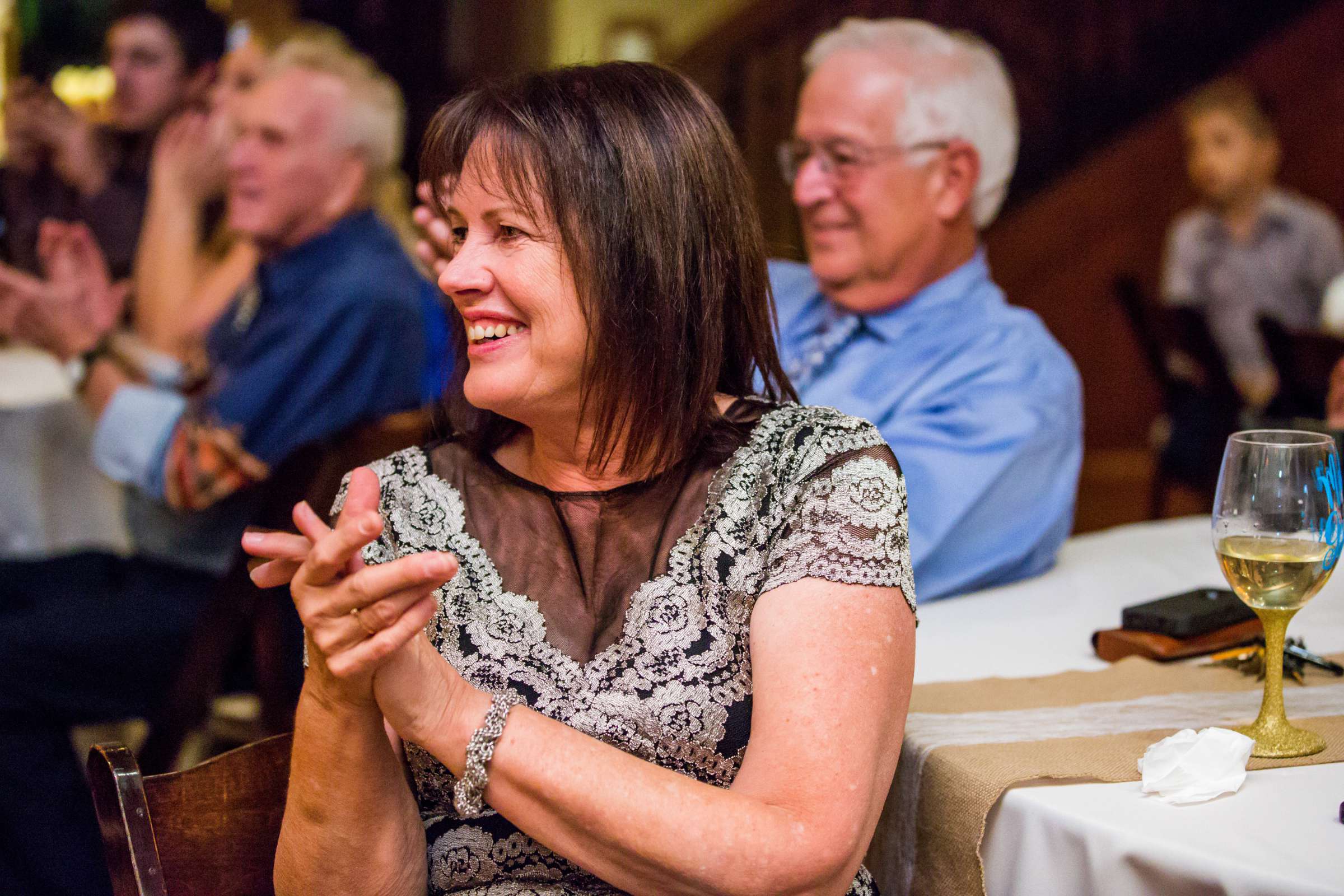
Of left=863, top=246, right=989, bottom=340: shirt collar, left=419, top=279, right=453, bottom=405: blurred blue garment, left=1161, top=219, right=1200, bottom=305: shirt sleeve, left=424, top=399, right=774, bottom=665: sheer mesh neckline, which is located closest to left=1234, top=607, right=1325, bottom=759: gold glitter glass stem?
left=424, top=399, right=774, bottom=665: sheer mesh neckline

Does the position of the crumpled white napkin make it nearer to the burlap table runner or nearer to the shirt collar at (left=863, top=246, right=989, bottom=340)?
the burlap table runner

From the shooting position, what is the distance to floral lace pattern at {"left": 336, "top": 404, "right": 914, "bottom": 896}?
122 cm

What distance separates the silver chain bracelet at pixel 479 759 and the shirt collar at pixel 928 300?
4.68 ft

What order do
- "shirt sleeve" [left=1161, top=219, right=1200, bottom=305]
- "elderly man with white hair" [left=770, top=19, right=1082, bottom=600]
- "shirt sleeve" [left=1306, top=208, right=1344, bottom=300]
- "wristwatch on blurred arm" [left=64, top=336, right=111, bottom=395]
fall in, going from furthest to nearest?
"shirt sleeve" [left=1161, top=219, right=1200, bottom=305], "shirt sleeve" [left=1306, top=208, right=1344, bottom=300], "wristwatch on blurred arm" [left=64, top=336, right=111, bottom=395], "elderly man with white hair" [left=770, top=19, right=1082, bottom=600]

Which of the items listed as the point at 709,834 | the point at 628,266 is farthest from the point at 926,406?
the point at 709,834

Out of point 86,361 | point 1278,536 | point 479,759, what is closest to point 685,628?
point 479,759

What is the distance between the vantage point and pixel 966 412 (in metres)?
2.10

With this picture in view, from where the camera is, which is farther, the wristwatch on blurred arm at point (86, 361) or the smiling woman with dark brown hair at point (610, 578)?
the wristwatch on blurred arm at point (86, 361)

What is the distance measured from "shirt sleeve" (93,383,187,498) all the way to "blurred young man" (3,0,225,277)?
2.06 metres

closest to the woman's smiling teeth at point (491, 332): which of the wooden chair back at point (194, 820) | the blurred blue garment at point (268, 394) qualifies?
the wooden chair back at point (194, 820)

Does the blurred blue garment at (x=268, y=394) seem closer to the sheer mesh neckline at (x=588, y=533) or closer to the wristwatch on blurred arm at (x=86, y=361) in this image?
the wristwatch on blurred arm at (x=86, y=361)

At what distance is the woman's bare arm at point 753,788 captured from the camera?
42.1 inches

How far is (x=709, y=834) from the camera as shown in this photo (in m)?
1.07

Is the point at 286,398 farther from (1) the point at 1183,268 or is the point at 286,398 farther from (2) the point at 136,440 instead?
(1) the point at 1183,268
